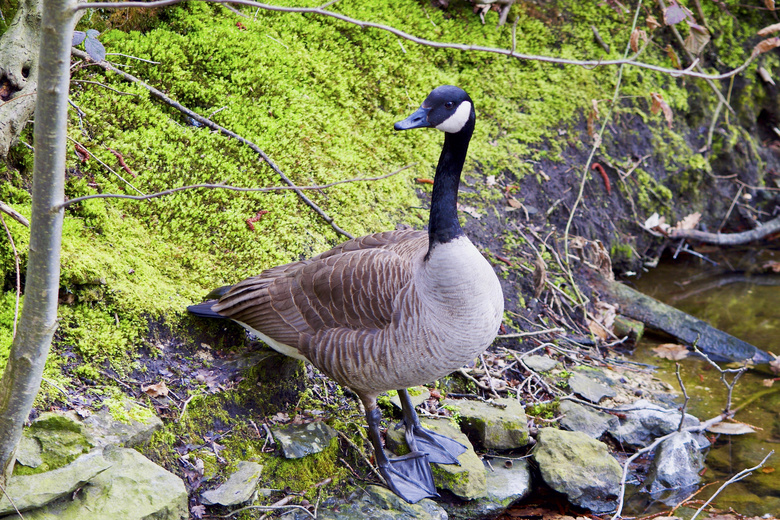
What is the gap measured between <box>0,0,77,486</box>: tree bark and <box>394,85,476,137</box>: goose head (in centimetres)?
184

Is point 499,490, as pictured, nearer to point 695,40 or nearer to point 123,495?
point 123,495

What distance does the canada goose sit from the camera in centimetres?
358

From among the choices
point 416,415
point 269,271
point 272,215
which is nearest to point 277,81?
point 272,215

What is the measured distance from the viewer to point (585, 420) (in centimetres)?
468

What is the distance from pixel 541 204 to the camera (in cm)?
644

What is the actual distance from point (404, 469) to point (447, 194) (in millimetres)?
1645

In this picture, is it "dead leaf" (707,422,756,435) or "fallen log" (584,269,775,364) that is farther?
"fallen log" (584,269,775,364)

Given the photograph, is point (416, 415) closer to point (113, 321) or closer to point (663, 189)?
point (113, 321)

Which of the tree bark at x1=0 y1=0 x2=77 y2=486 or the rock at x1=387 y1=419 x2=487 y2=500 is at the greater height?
the tree bark at x1=0 y1=0 x2=77 y2=486

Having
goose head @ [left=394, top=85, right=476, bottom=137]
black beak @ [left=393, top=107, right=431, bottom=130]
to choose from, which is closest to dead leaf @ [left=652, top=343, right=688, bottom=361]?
goose head @ [left=394, top=85, right=476, bottom=137]

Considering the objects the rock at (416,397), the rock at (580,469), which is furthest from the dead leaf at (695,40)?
the rock at (416,397)

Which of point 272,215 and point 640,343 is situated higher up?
point 272,215

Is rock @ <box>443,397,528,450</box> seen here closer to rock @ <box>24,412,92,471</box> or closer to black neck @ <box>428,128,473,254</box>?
black neck @ <box>428,128,473,254</box>

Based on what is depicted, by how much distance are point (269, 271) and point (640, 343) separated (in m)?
3.67
